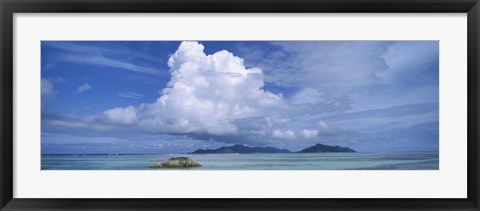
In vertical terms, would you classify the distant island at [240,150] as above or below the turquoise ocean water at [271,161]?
above

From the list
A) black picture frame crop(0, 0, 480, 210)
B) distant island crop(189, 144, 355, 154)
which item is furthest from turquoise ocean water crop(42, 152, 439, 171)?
black picture frame crop(0, 0, 480, 210)

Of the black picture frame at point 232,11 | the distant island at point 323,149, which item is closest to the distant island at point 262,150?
the distant island at point 323,149

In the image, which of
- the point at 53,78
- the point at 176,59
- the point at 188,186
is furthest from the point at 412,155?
the point at 53,78

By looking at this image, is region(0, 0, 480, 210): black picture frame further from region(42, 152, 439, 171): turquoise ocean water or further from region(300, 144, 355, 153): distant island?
region(300, 144, 355, 153): distant island

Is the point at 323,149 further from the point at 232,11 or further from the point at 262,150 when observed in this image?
the point at 232,11

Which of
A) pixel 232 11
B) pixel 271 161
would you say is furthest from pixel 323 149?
pixel 232 11

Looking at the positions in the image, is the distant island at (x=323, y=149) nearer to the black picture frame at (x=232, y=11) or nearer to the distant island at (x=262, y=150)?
the distant island at (x=262, y=150)
